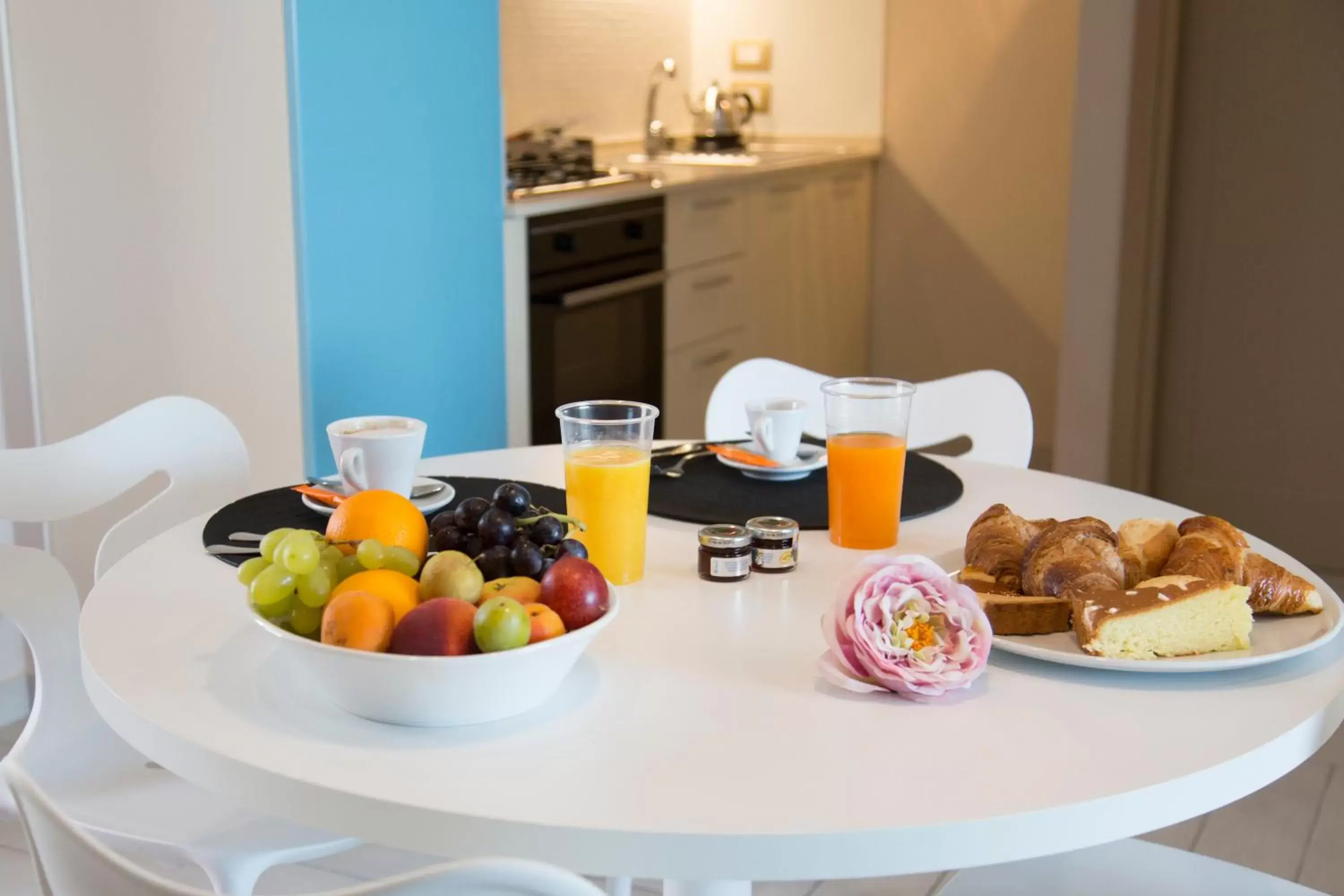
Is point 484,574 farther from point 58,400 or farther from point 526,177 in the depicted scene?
point 526,177

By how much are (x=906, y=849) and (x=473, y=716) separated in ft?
0.96

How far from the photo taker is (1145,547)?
46.9 inches

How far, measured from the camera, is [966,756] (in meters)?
0.93

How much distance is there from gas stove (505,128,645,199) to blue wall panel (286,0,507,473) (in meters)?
0.39

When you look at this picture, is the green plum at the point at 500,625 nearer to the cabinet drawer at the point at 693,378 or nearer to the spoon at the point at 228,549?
the spoon at the point at 228,549

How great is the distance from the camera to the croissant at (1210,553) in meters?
1.13

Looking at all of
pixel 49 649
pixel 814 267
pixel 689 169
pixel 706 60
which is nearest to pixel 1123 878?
pixel 49 649

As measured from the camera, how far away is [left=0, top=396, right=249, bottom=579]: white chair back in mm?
1726

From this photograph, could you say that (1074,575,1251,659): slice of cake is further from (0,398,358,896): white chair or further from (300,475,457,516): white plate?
(0,398,358,896): white chair

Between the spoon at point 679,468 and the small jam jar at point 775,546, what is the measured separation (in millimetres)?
281

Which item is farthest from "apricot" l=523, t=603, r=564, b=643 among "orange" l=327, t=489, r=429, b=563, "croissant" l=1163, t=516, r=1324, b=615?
"croissant" l=1163, t=516, r=1324, b=615

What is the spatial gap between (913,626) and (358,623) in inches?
14.6

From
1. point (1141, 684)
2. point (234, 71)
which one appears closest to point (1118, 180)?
point (234, 71)

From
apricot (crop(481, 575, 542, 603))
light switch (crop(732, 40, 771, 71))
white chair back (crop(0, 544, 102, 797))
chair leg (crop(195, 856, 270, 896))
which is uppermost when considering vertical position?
light switch (crop(732, 40, 771, 71))
